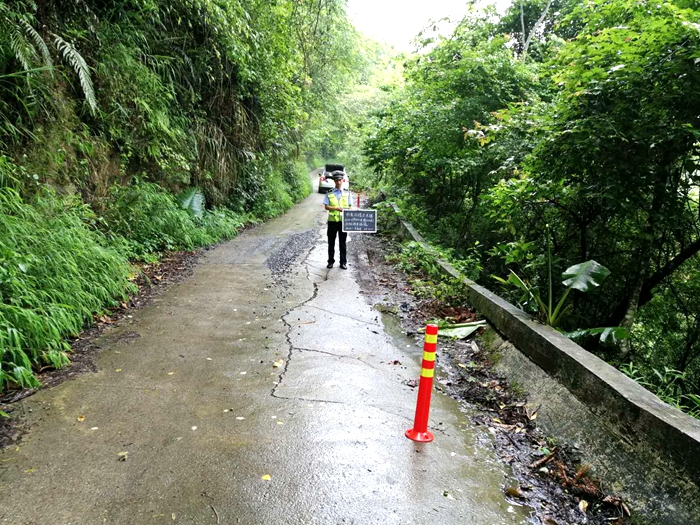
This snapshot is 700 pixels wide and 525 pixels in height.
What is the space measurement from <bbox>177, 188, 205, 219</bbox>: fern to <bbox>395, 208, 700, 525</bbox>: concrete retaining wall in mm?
8554

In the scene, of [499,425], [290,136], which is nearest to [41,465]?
[499,425]

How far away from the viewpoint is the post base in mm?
3357

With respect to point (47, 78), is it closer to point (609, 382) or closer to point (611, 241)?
point (609, 382)

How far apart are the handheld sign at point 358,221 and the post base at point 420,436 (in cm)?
567

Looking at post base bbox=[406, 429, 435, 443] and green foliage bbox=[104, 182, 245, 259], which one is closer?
post base bbox=[406, 429, 435, 443]

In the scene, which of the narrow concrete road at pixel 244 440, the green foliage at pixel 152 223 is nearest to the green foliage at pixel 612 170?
the narrow concrete road at pixel 244 440

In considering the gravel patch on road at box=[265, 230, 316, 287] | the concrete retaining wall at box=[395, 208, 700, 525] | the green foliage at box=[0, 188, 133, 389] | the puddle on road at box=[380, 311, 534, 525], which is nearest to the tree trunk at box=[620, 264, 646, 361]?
the concrete retaining wall at box=[395, 208, 700, 525]

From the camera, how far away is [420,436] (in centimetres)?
338

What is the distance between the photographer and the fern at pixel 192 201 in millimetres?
10336

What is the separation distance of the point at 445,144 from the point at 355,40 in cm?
1342

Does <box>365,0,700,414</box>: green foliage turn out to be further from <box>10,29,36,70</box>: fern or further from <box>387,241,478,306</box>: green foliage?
<box>10,29,36,70</box>: fern

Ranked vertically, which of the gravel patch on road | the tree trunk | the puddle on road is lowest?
the puddle on road

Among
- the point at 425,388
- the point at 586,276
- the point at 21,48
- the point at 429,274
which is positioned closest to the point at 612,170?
the point at 586,276

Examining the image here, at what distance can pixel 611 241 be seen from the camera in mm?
5473
